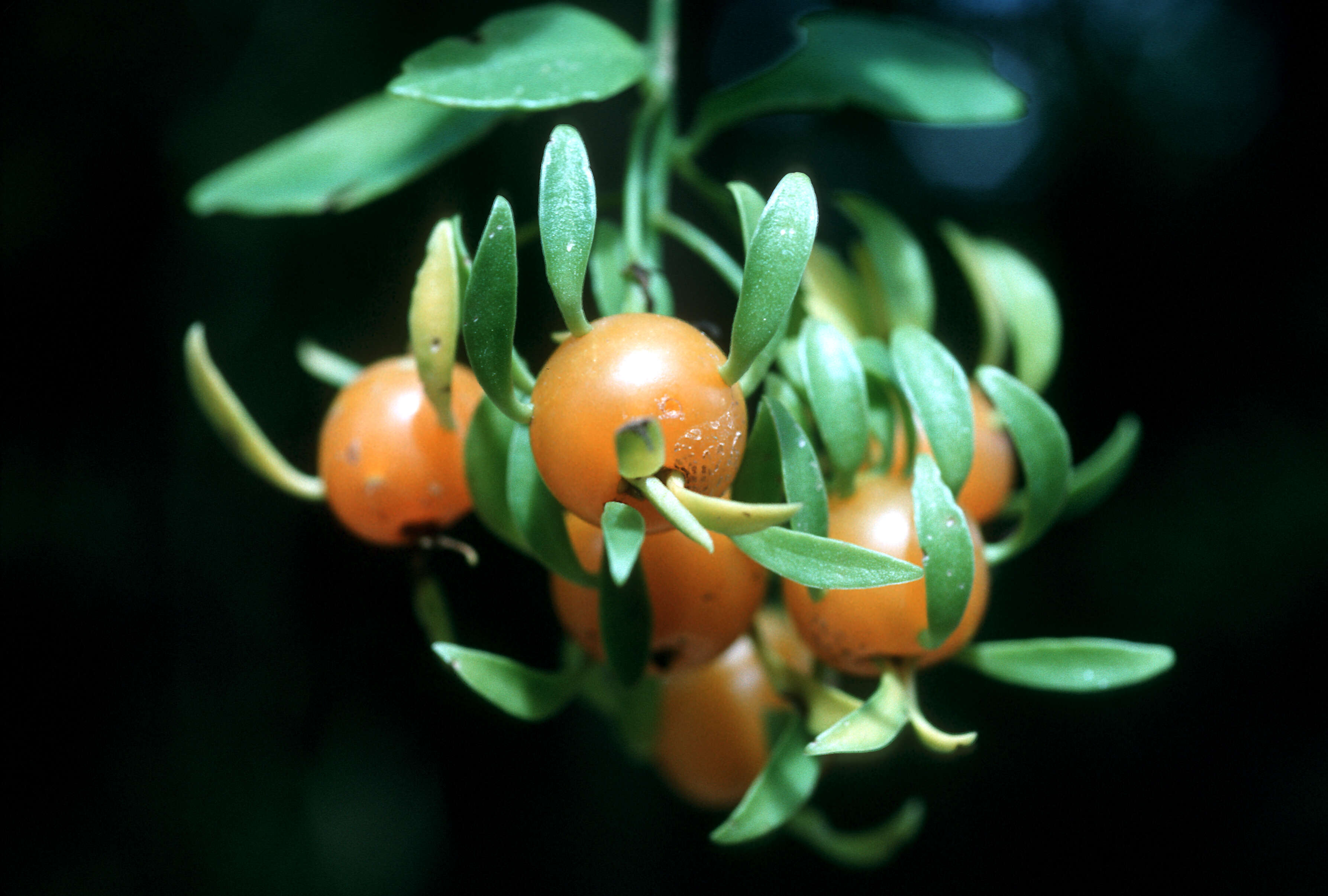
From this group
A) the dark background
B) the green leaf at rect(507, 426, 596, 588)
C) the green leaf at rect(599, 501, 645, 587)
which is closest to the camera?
the green leaf at rect(599, 501, 645, 587)

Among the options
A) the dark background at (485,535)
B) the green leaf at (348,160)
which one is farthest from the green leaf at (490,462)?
the dark background at (485,535)

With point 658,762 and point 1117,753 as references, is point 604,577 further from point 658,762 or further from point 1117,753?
point 1117,753

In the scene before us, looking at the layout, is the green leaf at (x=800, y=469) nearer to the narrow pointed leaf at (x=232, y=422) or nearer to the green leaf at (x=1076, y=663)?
the green leaf at (x=1076, y=663)

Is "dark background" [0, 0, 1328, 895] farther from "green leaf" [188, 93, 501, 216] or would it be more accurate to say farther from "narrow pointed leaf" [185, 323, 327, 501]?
"narrow pointed leaf" [185, 323, 327, 501]

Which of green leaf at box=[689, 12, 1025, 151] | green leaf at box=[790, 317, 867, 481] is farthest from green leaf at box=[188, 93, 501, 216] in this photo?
green leaf at box=[790, 317, 867, 481]

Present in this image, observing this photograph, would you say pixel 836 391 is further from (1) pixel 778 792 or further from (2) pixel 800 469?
(1) pixel 778 792
